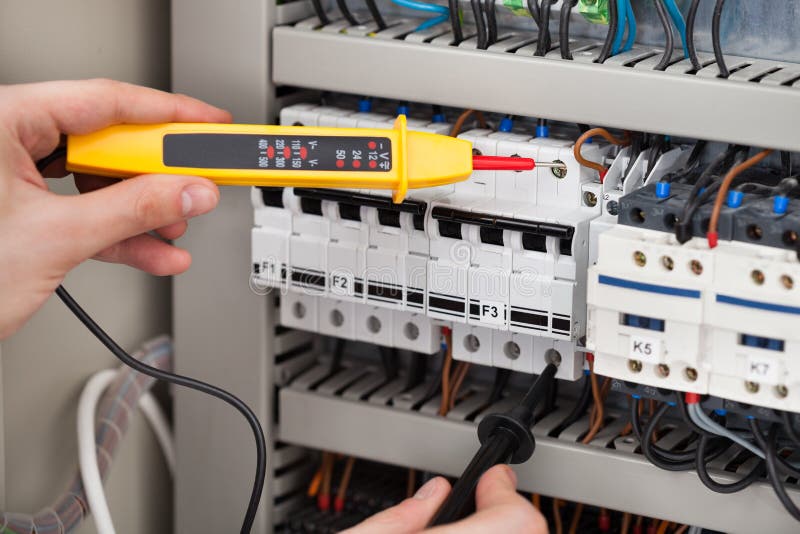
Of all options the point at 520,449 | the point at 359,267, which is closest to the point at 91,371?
the point at 359,267

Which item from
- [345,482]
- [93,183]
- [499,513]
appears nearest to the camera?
[499,513]

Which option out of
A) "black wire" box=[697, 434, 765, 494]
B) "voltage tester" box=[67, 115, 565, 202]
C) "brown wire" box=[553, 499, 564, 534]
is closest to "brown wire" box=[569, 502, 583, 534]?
"brown wire" box=[553, 499, 564, 534]

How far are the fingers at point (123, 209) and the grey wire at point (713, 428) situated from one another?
0.51 meters

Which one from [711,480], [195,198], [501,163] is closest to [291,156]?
[195,198]

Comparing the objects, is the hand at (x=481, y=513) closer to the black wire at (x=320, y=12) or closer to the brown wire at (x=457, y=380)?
the brown wire at (x=457, y=380)

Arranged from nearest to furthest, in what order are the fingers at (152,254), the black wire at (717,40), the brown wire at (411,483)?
the black wire at (717,40) → the fingers at (152,254) → the brown wire at (411,483)

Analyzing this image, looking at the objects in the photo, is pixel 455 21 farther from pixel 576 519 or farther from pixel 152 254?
pixel 576 519

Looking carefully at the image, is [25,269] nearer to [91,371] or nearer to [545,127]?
[91,371]

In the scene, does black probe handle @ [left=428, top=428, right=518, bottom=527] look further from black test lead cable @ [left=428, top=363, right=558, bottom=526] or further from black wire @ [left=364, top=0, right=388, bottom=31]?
black wire @ [left=364, top=0, right=388, bottom=31]

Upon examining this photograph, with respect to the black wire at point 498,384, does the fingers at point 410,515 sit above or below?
below

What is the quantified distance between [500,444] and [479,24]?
1.43 ft

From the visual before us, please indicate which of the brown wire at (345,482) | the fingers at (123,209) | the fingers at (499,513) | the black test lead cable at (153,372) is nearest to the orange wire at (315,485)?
the brown wire at (345,482)

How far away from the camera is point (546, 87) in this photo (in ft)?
3.59

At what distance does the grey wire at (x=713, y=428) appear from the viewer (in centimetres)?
106
